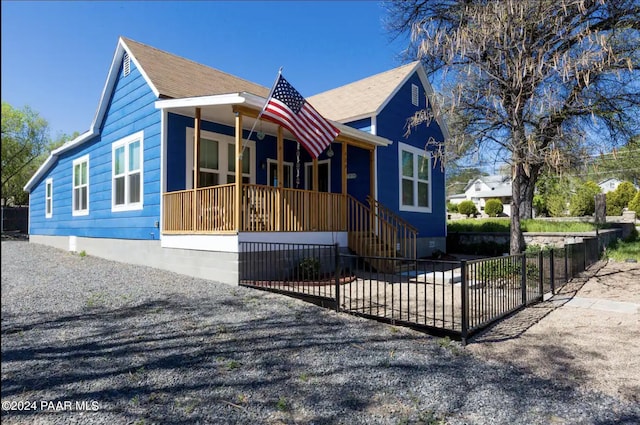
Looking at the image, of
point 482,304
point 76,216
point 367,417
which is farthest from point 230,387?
point 76,216

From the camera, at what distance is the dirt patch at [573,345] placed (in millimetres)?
3878

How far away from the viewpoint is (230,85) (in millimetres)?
12383

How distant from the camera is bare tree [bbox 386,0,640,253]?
7422mm

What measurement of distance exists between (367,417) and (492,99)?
23.9ft

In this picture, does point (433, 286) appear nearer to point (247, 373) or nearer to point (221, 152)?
point (247, 373)

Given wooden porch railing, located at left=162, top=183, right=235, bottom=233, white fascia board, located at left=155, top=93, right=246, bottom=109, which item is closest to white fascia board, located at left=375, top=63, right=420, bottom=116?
white fascia board, located at left=155, top=93, right=246, bottom=109

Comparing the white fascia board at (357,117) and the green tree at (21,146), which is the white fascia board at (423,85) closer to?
the white fascia board at (357,117)

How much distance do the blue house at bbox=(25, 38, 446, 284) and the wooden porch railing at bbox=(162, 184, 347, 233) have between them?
24mm

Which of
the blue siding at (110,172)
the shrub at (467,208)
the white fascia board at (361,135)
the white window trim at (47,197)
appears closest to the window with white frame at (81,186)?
the blue siding at (110,172)

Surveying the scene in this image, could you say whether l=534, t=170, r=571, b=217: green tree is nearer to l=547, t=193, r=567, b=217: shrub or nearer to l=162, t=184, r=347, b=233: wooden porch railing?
l=547, t=193, r=567, b=217: shrub

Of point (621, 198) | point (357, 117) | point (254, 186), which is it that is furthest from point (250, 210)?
point (621, 198)

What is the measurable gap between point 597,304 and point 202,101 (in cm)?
814

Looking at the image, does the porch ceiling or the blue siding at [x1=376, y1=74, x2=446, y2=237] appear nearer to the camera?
the porch ceiling

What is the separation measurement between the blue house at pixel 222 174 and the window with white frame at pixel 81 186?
6 centimetres
